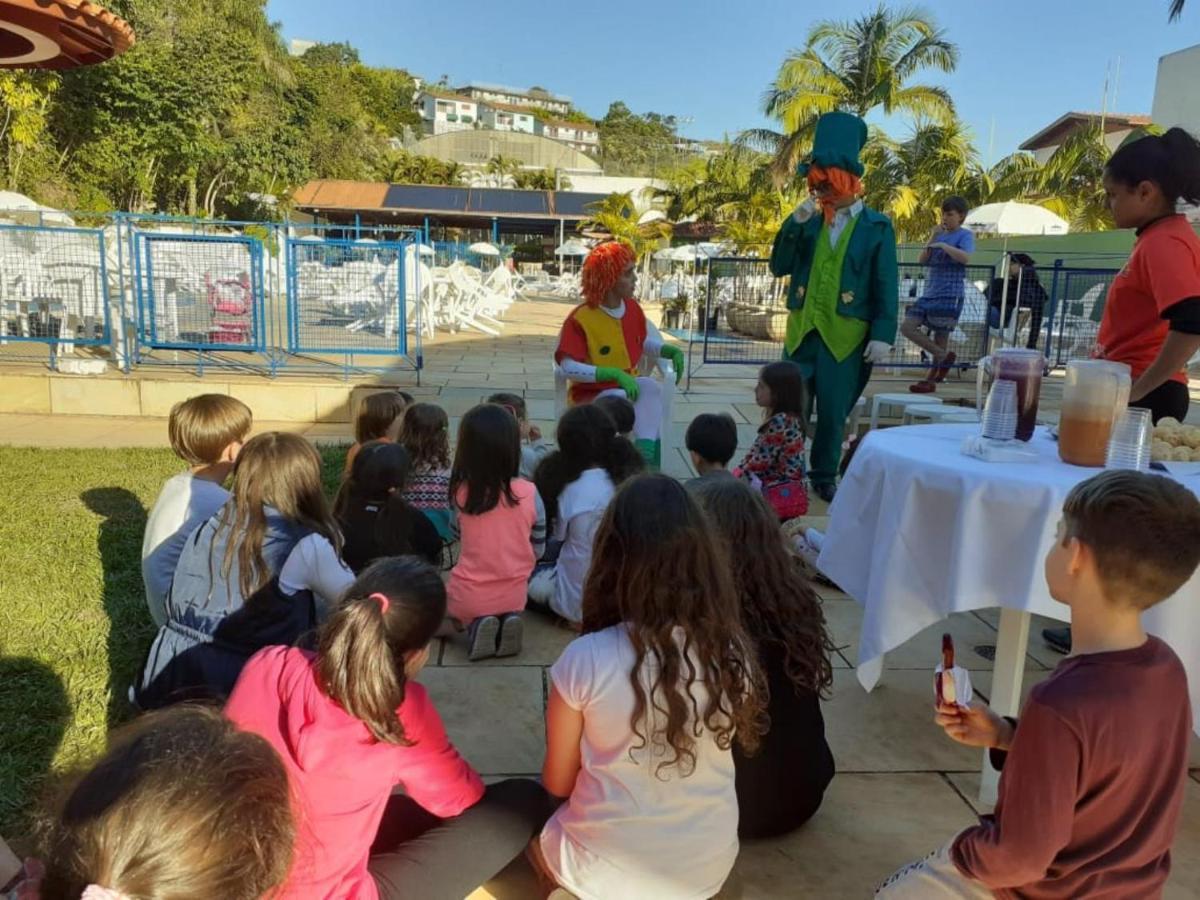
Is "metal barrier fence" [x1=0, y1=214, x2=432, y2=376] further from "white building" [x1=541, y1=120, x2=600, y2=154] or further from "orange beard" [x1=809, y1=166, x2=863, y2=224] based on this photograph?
"white building" [x1=541, y1=120, x2=600, y2=154]

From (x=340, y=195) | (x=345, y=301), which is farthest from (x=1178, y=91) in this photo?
(x=340, y=195)

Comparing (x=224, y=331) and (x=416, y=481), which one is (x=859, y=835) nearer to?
(x=416, y=481)

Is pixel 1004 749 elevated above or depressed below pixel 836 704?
above

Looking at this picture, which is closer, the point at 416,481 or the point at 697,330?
the point at 416,481

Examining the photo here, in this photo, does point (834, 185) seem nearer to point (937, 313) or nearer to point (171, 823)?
point (937, 313)

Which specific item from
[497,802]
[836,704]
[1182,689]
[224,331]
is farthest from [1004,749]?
[224,331]

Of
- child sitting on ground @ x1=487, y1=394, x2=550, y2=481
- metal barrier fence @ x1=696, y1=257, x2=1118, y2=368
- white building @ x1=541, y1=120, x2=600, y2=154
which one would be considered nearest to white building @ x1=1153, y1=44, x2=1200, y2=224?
metal barrier fence @ x1=696, y1=257, x2=1118, y2=368

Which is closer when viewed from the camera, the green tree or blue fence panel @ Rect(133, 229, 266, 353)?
blue fence panel @ Rect(133, 229, 266, 353)

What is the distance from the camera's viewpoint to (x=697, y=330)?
15914mm

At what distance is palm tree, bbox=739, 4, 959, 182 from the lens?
20547 millimetres

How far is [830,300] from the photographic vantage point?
Result: 519 centimetres

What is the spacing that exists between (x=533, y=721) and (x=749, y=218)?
79.5 feet

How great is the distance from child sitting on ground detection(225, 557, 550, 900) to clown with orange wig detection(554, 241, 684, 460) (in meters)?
3.11

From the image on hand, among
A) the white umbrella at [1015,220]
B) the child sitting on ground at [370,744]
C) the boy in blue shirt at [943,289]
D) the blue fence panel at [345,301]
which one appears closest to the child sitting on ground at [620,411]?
the child sitting on ground at [370,744]
